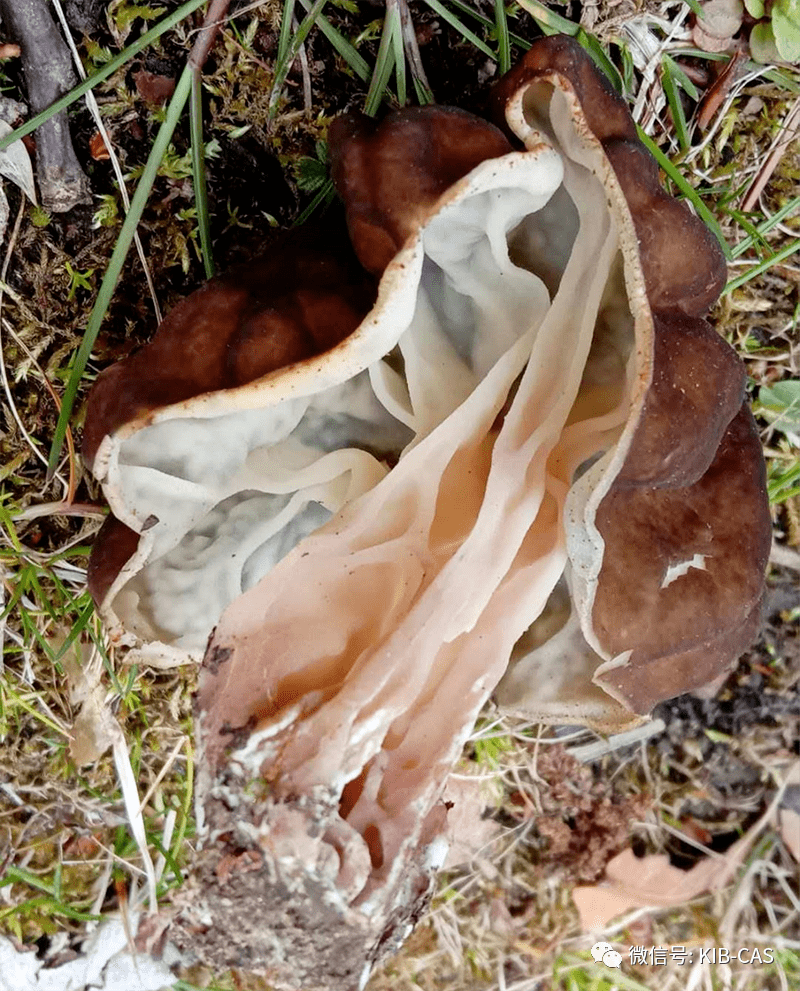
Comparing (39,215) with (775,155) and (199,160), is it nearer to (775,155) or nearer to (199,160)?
(199,160)

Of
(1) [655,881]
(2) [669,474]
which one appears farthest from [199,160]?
(1) [655,881]

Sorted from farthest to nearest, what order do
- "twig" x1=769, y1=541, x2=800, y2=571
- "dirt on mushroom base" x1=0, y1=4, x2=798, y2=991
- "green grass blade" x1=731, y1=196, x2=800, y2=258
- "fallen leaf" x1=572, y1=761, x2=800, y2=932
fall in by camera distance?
"fallen leaf" x1=572, y1=761, x2=800, y2=932, "twig" x1=769, y1=541, x2=800, y2=571, "green grass blade" x1=731, y1=196, x2=800, y2=258, "dirt on mushroom base" x1=0, y1=4, x2=798, y2=991

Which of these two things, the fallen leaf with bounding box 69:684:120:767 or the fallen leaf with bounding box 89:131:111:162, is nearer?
the fallen leaf with bounding box 89:131:111:162

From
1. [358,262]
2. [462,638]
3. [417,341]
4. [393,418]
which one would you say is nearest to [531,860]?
[462,638]

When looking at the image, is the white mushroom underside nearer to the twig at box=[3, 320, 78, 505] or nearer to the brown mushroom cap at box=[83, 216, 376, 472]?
the brown mushroom cap at box=[83, 216, 376, 472]

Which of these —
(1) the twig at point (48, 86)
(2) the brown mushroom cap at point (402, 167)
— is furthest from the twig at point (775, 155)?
(1) the twig at point (48, 86)

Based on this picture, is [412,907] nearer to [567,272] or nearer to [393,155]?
[567,272]

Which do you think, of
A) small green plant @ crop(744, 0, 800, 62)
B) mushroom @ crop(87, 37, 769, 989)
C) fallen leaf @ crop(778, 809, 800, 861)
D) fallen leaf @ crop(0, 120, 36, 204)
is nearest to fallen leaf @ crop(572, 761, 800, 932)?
fallen leaf @ crop(778, 809, 800, 861)
